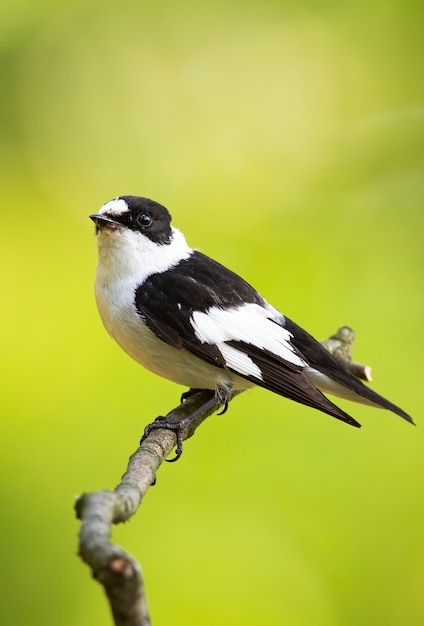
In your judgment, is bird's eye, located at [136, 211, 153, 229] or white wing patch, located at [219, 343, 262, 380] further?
bird's eye, located at [136, 211, 153, 229]

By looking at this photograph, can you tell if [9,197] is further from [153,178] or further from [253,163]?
[253,163]

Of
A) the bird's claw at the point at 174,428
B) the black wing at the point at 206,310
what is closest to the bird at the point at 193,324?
the black wing at the point at 206,310

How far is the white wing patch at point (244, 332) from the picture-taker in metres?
2.65

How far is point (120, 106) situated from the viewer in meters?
5.03

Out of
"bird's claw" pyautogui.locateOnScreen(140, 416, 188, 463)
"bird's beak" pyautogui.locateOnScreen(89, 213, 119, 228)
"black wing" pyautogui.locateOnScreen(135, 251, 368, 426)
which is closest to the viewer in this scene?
"bird's claw" pyautogui.locateOnScreen(140, 416, 188, 463)

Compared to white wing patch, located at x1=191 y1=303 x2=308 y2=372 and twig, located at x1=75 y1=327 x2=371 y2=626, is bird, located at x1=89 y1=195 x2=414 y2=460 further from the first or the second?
Answer: twig, located at x1=75 y1=327 x2=371 y2=626

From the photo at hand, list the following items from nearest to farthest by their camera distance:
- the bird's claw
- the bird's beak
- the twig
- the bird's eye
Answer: the twig
the bird's claw
the bird's beak
the bird's eye

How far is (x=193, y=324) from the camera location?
265 centimetres

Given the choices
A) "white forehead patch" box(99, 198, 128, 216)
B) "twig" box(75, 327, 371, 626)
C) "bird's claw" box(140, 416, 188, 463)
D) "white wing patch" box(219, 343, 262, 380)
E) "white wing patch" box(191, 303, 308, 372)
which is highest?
"white forehead patch" box(99, 198, 128, 216)

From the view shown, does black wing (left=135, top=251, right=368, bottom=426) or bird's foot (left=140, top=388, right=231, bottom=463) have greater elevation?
black wing (left=135, top=251, right=368, bottom=426)

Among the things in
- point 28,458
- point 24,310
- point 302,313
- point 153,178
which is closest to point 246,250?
point 302,313

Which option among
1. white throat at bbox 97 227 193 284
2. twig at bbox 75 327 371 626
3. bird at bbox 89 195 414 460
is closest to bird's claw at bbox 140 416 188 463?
bird at bbox 89 195 414 460

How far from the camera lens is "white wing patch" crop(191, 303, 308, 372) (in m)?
2.65

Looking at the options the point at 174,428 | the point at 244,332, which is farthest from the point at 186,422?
the point at 244,332
